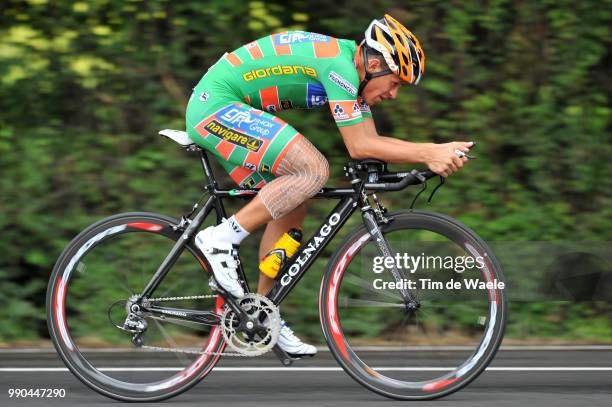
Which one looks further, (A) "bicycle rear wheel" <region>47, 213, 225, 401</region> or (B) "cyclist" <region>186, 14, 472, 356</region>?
(A) "bicycle rear wheel" <region>47, 213, 225, 401</region>

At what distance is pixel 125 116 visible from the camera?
9164mm

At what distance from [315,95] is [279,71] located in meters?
0.24

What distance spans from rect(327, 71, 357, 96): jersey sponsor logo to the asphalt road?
1395 mm

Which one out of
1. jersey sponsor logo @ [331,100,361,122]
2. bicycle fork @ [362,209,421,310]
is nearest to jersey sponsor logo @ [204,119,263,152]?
jersey sponsor logo @ [331,100,361,122]

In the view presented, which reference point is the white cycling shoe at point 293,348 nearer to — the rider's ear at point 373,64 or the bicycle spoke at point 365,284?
the bicycle spoke at point 365,284

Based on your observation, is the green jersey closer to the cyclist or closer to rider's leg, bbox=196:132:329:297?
the cyclist

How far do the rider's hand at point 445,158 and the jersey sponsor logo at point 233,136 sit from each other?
34.6 inches

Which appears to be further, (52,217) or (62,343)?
(52,217)

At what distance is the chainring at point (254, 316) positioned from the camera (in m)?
5.63

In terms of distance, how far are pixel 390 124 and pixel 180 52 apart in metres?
1.89

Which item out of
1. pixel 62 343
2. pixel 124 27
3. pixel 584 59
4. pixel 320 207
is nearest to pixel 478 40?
pixel 584 59

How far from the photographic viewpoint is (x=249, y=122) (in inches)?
221

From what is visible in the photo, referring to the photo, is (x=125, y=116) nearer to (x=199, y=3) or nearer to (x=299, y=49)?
(x=199, y=3)

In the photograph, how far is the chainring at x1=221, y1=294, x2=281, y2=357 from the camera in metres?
5.63
